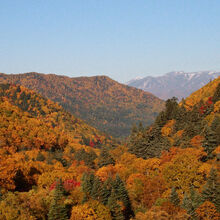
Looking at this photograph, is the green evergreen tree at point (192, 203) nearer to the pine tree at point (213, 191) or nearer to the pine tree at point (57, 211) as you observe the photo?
the pine tree at point (213, 191)

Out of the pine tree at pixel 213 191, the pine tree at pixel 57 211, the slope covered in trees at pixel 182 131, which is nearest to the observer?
the pine tree at pixel 57 211

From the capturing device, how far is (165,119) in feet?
442

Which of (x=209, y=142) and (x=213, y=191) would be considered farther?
(x=209, y=142)

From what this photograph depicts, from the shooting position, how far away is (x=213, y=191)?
49.1m

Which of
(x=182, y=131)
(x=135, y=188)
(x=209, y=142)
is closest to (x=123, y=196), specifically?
(x=135, y=188)

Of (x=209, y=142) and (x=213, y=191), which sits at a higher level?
(x=209, y=142)

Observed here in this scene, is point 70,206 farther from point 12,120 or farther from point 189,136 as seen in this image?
point 12,120

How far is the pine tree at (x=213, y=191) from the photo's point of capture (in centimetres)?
4788

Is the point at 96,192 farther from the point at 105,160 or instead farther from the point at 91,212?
the point at 105,160

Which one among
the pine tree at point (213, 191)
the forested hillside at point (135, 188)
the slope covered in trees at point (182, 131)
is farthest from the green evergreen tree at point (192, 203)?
the slope covered in trees at point (182, 131)

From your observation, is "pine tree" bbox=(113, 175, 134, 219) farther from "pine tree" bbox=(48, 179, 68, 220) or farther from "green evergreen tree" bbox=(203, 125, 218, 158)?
"green evergreen tree" bbox=(203, 125, 218, 158)

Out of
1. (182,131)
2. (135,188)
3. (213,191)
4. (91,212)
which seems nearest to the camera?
(91,212)

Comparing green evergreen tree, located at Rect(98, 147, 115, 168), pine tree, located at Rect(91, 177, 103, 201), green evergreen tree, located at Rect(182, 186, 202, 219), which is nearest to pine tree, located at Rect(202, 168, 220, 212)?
green evergreen tree, located at Rect(182, 186, 202, 219)

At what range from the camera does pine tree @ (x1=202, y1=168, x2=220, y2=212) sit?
47.9 metres
